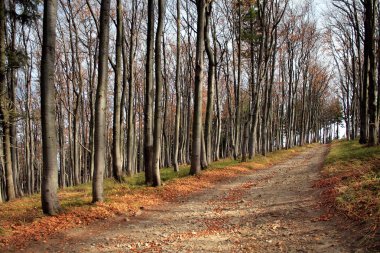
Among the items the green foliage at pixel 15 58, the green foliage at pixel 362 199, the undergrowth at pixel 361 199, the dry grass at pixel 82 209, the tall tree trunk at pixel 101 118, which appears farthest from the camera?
the green foliage at pixel 15 58

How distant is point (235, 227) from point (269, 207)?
1.85m

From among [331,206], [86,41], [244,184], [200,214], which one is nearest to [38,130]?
[86,41]

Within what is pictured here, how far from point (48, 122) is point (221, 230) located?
4898 millimetres

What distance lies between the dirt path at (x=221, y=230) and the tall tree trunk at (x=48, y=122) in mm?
1349

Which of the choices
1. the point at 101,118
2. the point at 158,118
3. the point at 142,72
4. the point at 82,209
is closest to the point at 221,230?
the point at 82,209

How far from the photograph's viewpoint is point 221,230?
624 centimetres

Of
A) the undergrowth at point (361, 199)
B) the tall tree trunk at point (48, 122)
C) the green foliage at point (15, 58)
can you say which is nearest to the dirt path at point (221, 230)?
the undergrowth at point (361, 199)

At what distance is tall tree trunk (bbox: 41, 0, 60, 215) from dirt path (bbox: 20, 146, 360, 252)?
4.43 ft

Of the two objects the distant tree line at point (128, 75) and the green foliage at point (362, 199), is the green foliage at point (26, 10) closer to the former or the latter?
the distant tree line at point (128, 75)

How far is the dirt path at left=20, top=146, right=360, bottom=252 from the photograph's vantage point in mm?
5238

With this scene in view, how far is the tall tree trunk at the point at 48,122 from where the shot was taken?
24.0 feet

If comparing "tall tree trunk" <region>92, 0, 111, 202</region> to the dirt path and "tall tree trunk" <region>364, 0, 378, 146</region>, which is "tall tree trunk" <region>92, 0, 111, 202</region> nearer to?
the dirt path

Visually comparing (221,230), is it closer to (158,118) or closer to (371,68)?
(158,118)

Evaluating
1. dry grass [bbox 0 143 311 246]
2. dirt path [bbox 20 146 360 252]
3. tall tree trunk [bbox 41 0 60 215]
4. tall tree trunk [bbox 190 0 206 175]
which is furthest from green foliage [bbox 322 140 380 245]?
tall tree trunk [bbox 41 0 60 215]
